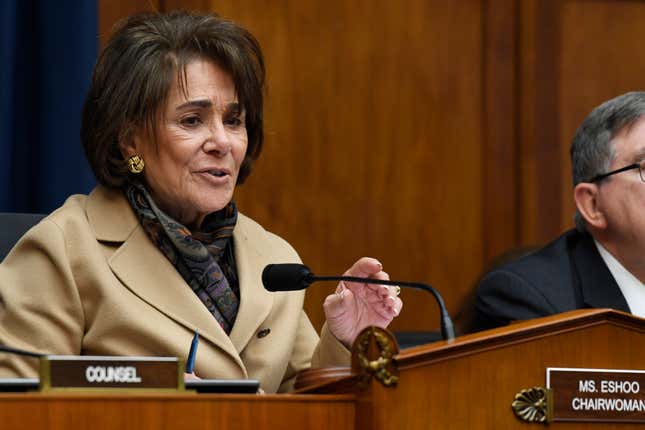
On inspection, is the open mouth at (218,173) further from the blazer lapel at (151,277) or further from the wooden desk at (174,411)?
the wooden desk at (174,411)

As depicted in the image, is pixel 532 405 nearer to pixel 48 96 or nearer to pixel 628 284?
pixel 628 284

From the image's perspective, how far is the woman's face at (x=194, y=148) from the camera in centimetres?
250

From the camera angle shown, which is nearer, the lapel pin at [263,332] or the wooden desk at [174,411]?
the wooden desk at [174,411]

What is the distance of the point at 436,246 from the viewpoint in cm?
399

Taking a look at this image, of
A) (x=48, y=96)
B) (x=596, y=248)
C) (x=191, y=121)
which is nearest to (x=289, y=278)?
(x=191, y=121)

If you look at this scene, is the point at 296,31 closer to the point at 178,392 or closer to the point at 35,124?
the point at 35,124

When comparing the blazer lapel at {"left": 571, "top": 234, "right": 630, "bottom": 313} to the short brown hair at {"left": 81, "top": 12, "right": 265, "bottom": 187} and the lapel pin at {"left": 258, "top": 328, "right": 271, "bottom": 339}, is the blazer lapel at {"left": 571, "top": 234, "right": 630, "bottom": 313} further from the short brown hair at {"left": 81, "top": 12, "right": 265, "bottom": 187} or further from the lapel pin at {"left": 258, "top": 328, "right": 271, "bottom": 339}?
the short brown hair at {"left": 81, "top": 12, "right": 265, "bottom": 187}

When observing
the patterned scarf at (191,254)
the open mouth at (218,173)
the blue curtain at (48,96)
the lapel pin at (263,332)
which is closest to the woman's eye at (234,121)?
the open mouth at (218,173)

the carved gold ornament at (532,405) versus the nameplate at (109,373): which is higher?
the nameplate at (109,373)

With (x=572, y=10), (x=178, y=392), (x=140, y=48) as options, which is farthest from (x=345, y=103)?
(x=178, y=392)

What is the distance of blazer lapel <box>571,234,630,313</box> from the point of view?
108 inches

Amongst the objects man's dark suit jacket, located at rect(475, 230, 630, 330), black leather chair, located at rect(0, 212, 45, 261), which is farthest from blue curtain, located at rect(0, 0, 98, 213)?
man's dark suit jacket, located at rect(475, 230, 630, 330)

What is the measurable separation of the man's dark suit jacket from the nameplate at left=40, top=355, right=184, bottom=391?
136 centimetres

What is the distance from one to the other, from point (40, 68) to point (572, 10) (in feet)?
6.19
